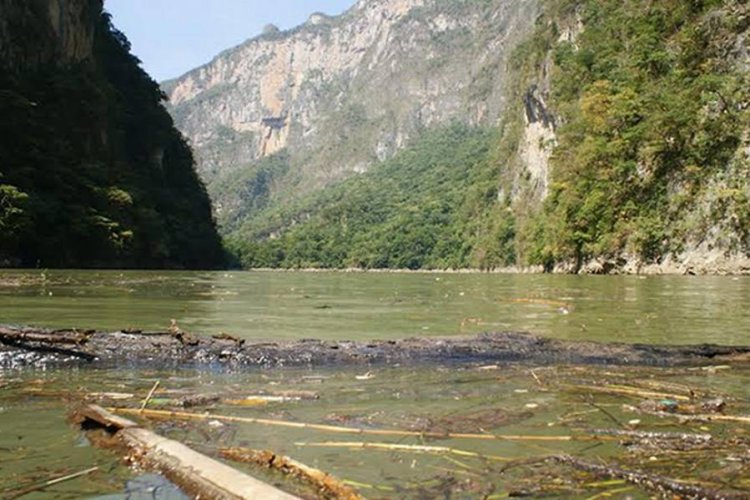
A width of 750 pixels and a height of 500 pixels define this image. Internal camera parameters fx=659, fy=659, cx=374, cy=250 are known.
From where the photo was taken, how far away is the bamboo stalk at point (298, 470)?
9.98ft

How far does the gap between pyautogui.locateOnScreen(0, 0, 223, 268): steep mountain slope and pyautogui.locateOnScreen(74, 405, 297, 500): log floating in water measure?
37.2 meters

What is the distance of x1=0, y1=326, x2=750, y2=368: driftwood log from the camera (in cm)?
678

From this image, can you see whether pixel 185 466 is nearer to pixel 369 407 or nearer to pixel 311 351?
pixel 369 407

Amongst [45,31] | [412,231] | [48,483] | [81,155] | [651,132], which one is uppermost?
[45,31]

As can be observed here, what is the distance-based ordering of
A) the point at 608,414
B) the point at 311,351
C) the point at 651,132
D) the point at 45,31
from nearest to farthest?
1. the point at 608,414
2. the point at 311,351
3. the point at 651,132
4. the point at 45,31

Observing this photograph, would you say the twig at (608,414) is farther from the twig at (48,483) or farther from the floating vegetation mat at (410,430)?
the twig at (48,483)

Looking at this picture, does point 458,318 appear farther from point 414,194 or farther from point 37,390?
point 414,194

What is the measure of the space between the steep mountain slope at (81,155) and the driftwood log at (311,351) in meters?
33.8

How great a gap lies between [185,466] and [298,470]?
55 centimetres

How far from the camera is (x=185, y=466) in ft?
10.5

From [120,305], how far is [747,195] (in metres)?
37.0

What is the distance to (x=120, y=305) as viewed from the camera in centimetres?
1418

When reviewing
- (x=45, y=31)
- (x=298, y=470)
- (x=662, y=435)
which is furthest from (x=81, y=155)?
(x=662, y=435)

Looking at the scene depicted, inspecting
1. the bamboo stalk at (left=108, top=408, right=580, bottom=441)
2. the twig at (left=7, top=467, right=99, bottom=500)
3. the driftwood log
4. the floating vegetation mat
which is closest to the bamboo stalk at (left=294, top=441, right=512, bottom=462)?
the floating vegetation mat
